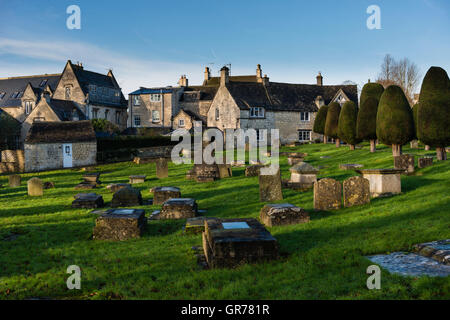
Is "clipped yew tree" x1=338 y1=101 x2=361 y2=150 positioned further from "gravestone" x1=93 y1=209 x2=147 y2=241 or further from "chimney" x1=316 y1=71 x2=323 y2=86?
"chimney" x1=316 y1=71 x2=323 y2=86

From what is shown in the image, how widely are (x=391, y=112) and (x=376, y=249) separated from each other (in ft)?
66.2

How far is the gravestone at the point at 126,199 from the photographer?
51.0 ft

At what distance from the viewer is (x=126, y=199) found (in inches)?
614

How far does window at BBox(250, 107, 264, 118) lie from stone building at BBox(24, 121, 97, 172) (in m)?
23.3

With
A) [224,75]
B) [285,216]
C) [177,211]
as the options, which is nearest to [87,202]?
[177,211]

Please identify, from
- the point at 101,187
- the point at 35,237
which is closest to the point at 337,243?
the point at 35,237

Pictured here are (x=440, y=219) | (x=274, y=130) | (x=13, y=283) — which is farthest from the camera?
(x=274, y=130)

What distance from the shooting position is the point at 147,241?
10.3 metres

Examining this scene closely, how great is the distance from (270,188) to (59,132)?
32037 mm

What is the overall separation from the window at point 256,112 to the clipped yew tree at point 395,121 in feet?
94.4

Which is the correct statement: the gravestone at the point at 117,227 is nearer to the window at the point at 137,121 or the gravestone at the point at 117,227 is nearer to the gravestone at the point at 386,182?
the gravestone at the point at 386,182

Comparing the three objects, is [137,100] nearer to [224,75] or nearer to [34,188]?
[224,75]

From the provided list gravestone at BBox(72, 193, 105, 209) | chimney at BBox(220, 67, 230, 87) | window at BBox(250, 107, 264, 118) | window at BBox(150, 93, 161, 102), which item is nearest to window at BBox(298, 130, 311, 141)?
window at BBox(250, 107, 264, 118)
